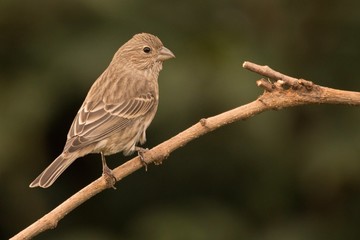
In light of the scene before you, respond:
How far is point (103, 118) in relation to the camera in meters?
6.89

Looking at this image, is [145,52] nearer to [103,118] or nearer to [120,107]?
[120,107]

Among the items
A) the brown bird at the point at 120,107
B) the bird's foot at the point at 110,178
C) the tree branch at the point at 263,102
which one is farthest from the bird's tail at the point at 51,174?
the tree branch at the point at 263,102

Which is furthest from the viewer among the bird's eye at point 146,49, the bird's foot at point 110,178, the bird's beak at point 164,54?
the bird's eye at point 146,49

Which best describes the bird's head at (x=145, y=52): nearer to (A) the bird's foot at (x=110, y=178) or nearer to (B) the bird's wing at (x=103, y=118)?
(B) the bird's wing at (x=103, y=118)

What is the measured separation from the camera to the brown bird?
6543 mm

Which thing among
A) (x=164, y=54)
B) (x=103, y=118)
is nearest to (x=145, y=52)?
(x=164, y=54)

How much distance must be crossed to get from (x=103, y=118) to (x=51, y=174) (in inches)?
32.2

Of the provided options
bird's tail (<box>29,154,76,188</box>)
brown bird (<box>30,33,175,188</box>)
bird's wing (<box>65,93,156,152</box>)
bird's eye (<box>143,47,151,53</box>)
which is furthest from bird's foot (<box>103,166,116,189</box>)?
bird's eye (<box>143,47,151,53</box>)

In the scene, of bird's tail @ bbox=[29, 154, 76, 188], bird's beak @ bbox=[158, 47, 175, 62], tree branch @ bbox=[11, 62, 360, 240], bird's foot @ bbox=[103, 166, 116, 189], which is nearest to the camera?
tree branch @ bbox=[11, 62, 360, 240]

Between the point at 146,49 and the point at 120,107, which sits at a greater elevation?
the point at 146,49

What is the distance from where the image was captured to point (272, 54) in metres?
8.52

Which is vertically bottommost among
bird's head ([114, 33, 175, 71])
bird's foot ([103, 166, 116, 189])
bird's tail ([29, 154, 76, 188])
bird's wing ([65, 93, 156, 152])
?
bird's tail ([29, 154, 76, 188])

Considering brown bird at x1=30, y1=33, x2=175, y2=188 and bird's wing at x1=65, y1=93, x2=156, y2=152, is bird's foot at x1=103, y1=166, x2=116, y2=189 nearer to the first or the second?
brown bird at x1=30, y1=33, x2=175, y2=188

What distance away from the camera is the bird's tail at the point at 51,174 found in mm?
6137
